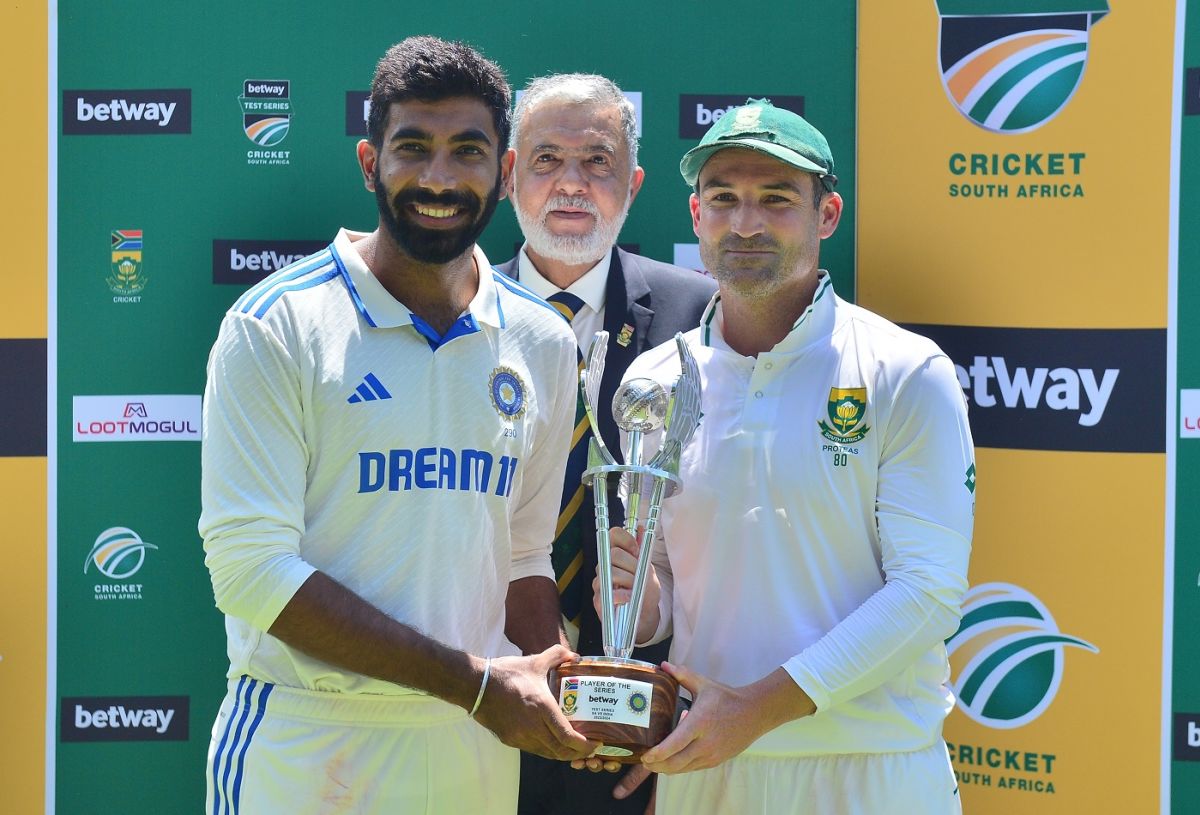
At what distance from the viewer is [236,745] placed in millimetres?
2113

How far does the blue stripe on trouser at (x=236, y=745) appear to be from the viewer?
2105 millimetres

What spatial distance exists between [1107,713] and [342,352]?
2296 millimetres

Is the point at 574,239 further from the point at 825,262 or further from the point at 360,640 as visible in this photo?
the point at 360,640

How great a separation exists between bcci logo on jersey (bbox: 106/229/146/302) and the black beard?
1577 millimetres

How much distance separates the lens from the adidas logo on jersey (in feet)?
6.82

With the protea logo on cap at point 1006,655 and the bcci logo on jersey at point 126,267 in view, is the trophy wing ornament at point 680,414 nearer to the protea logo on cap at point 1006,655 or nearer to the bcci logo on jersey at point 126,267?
the protea logo on cap at point 1006,655

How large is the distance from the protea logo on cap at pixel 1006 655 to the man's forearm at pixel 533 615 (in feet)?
Result: 4.79

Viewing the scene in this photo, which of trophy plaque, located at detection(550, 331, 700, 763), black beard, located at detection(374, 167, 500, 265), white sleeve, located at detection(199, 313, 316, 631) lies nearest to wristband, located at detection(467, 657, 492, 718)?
trophy plaque, located at detection(550, 331, 700, 763)

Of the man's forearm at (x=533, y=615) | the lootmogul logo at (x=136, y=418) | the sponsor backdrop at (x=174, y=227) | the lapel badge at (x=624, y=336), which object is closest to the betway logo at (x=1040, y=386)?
the sponsor backdrop at (x=174, y=227)

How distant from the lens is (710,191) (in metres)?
2.38

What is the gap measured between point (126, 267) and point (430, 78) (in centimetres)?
170

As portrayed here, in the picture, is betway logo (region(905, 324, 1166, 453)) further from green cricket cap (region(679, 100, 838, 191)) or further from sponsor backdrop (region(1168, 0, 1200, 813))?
green cricket cap (region(679, 100, 838, 191))

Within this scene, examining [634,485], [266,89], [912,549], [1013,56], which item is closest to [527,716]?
[634,485]

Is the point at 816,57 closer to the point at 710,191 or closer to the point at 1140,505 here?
the point at 710,191
